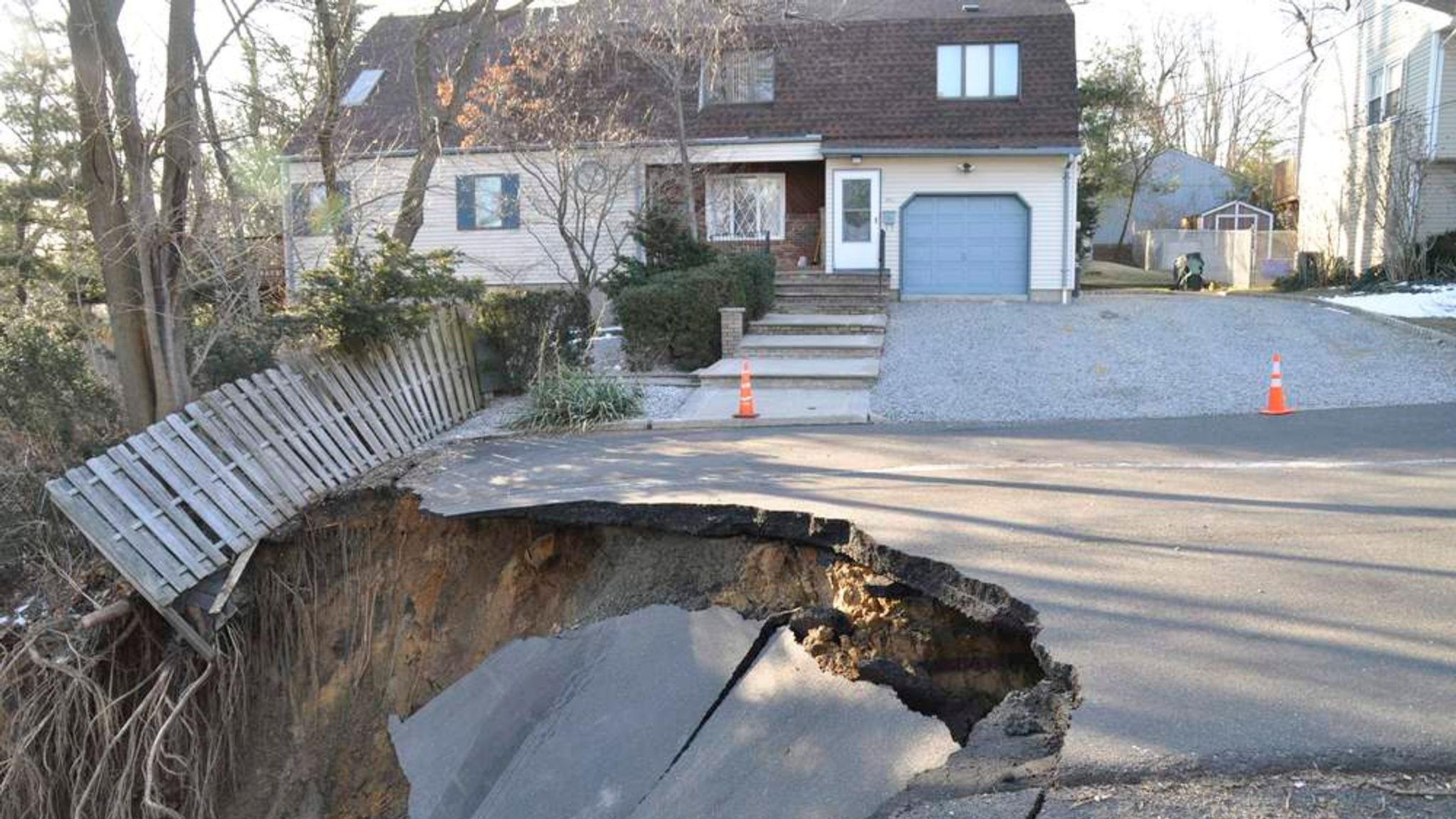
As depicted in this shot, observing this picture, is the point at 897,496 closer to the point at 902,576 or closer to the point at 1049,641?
the point at 902,576

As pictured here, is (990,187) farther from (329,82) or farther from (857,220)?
(329,82)

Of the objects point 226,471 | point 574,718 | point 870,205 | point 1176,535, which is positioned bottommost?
point 574,718

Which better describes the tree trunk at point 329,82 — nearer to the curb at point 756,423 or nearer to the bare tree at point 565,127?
the bare tree at point 565,127

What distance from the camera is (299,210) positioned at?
13.3 meters

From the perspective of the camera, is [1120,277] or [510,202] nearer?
[510,202]

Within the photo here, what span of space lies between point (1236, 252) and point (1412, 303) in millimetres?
14328

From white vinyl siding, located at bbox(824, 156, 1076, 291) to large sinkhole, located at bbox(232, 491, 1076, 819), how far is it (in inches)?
599

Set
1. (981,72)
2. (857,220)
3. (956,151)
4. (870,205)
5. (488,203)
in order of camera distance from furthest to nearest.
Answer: (488,203)
(981,72)
(857,220)
(870,205)
(956,151)

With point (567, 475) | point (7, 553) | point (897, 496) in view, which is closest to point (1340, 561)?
point (897, 496)

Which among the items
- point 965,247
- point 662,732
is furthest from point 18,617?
point 965,247

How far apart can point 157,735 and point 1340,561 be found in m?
7.71

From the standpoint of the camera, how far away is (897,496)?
8391mm

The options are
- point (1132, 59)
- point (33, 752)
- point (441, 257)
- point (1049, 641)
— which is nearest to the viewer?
point (1049, 641)

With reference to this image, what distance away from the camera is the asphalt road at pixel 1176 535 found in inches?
166
